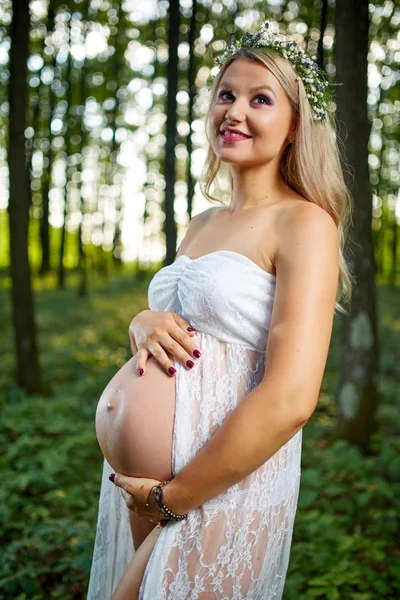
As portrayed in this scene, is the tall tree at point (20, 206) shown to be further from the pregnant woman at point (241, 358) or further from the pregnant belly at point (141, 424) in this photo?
the pregnant belly at point (141, 424)

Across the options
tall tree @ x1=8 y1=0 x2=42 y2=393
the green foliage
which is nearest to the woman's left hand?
the green foliage

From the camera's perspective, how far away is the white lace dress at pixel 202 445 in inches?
62.5

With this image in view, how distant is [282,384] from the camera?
1459 mm

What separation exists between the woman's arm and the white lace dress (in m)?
0.10

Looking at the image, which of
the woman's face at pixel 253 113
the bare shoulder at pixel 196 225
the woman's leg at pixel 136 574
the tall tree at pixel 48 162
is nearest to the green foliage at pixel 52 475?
the woman's leg at pixel 136 574

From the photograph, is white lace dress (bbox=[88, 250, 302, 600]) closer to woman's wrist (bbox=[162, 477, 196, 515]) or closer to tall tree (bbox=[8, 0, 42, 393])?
woman's wrist (bbox=[162, 477, 196, 515])

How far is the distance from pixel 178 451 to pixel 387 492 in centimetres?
296

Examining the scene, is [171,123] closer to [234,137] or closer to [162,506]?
[234,137]

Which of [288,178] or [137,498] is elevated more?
[288,178]

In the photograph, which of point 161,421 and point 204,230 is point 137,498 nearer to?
point 161,421

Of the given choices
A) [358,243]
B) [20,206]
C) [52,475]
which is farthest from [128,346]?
[358,243]

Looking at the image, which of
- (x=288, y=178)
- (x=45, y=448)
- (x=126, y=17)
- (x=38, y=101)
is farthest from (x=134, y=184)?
(x=288, y=178)

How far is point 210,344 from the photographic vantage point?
1715mm

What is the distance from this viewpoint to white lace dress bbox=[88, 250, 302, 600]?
159 cm
